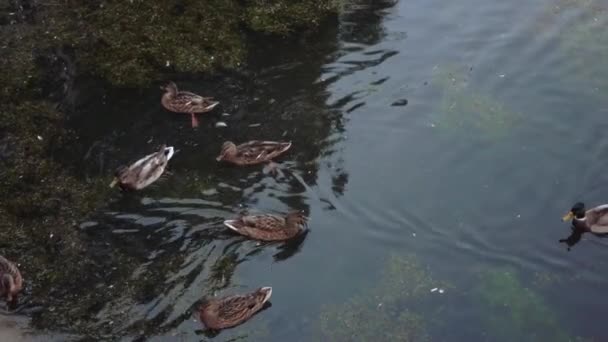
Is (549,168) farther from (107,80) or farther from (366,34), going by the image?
(107,80)

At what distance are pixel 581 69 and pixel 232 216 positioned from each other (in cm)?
552

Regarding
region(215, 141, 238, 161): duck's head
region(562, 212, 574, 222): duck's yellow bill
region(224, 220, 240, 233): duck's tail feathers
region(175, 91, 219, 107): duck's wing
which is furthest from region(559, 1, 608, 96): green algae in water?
region(224, 220, 240, 233): duck's tail feathers

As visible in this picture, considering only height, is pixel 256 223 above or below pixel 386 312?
above

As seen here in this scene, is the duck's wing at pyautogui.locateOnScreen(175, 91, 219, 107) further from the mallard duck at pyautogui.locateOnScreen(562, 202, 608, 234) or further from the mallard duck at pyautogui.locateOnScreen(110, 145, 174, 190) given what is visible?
the mallard duck at pyautogui.locateOnScreen(562, 202, 608, 234)

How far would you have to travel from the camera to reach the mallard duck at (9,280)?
24.0ft

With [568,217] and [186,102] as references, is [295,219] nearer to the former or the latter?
[186,102]

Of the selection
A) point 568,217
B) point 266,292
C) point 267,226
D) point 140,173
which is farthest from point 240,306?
point 568,217

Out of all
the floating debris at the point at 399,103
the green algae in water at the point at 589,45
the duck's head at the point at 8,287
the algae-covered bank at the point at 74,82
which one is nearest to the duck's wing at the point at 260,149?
the algae-covered bank at the point at 74,82

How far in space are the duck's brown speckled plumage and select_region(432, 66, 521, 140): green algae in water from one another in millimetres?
2227

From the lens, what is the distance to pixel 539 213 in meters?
8.48

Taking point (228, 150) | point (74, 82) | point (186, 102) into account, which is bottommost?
point (228, 150)

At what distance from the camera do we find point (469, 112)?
9930mm

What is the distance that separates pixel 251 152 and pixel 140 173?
1.31 metres

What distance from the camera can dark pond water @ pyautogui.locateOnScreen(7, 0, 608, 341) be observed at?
743cm
